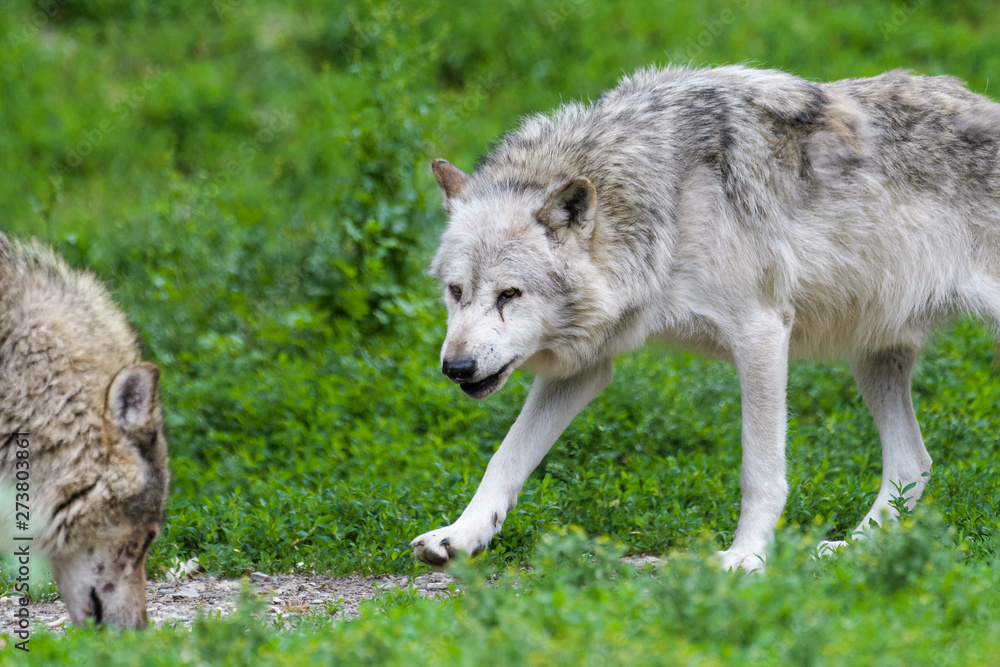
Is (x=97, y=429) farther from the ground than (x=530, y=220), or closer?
closer

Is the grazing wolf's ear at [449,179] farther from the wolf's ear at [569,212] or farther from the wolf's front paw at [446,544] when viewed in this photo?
the wolf's front paw at [446,544]

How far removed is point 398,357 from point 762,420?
3.50 metres

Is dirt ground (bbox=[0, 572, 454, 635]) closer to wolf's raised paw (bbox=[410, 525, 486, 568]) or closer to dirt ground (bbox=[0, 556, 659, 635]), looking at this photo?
dirt ground (bbox=[0, 556, 659, 635])

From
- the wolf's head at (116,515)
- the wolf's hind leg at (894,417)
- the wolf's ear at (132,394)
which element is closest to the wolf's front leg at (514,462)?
the wolf's head at (116,515)

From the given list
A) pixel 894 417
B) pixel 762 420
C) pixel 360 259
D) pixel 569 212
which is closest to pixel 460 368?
pixel 569 212

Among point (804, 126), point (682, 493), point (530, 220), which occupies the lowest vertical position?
point (682, 493)

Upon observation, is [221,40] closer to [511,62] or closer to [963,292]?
[511,62]

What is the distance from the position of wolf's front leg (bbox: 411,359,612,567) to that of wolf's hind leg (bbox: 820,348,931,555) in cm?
158

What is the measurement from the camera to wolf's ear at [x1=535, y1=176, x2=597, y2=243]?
4852 millimetres

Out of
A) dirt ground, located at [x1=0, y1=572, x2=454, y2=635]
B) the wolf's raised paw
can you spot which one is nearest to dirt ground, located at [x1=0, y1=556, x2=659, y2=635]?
dirt ground, located at [x1=0, y1=572, x2=454, y2=635]

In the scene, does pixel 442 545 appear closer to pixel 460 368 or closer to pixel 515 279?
pixel 460 368

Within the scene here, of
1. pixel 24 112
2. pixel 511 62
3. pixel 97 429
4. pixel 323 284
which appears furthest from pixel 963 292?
pixel 24 112

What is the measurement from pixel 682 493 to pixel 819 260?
1.53m

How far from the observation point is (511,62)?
12852 millimetres
